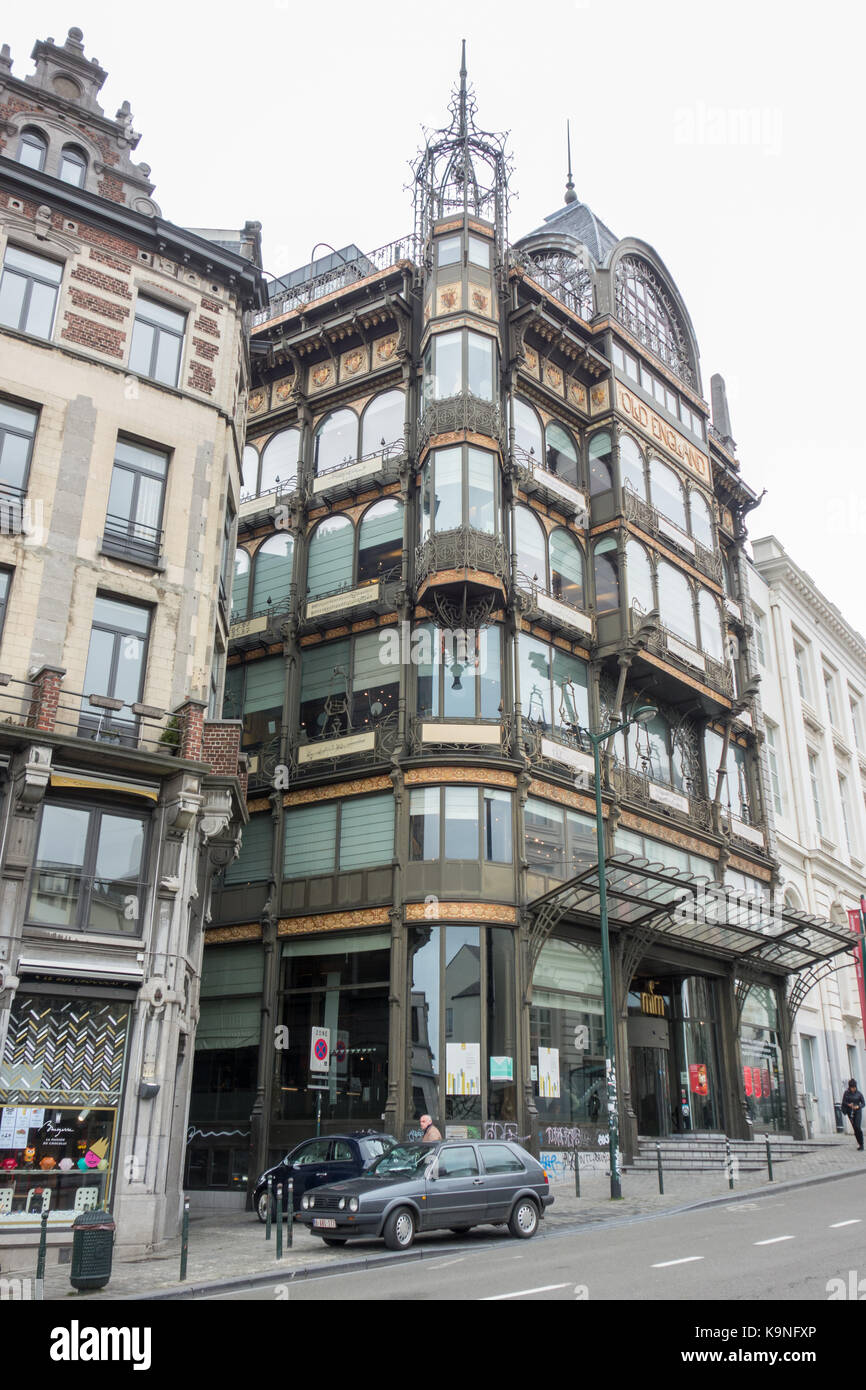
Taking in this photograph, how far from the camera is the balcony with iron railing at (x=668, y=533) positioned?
33938 millimetres

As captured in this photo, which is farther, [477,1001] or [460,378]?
[460,378]

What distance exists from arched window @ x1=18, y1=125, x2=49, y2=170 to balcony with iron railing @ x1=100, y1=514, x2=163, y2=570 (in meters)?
7.48

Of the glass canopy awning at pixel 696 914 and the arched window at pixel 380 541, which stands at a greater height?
the arched window at pixel 380 541

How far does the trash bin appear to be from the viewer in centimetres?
1349

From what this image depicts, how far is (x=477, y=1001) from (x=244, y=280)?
1646 centimetres

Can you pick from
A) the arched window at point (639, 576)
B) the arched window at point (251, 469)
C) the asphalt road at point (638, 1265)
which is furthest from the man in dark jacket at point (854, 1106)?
the arched window at point (251, 469)

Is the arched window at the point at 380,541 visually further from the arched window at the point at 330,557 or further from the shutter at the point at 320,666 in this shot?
the shutter at the point at 320,666

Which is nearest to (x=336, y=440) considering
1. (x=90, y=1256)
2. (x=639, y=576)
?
(x=639, y=576)

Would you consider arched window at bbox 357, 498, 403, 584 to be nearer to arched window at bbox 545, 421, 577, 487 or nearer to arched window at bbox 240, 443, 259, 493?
arched window at bbox 240, 443, 259, 493
